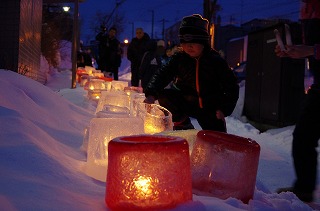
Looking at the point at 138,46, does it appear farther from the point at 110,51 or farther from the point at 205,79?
the point at 205,79

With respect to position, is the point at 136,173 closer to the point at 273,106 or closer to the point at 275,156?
the point at 275,156

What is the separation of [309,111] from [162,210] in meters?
2.02

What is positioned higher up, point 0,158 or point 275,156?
point 0,158

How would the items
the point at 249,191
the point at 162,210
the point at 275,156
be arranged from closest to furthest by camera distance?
the point at 162,210 < the point at 249,191 < the point at 275,156

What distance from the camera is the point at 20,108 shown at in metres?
4.02

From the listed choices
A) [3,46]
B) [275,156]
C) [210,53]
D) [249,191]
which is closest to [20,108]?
[210,53]

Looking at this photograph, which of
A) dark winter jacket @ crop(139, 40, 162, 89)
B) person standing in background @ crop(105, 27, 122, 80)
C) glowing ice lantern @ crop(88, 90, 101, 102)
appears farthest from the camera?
person standing in background @ crop(105, 27, 122, 80)

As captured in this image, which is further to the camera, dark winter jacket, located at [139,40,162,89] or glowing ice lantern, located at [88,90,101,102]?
dark winter jacket, located at [139,40,162,89]

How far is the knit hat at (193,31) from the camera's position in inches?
180

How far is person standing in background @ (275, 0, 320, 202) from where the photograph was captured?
363 centimetres

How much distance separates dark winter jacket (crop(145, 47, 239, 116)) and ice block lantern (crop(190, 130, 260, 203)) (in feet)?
5.80

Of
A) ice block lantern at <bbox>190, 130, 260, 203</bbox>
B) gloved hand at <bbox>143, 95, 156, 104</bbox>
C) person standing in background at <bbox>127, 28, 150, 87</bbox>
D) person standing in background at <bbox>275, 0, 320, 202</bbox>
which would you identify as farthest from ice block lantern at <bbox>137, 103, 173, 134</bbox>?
person standing in background at <bbox>127, 28, 150, 87</bbox>

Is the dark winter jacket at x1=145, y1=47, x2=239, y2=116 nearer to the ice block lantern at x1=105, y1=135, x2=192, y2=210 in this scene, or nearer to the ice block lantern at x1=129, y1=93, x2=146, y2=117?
the ice block lantern at x1=129, y1=93, x2=146, y2=117

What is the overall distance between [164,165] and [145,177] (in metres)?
0.11
